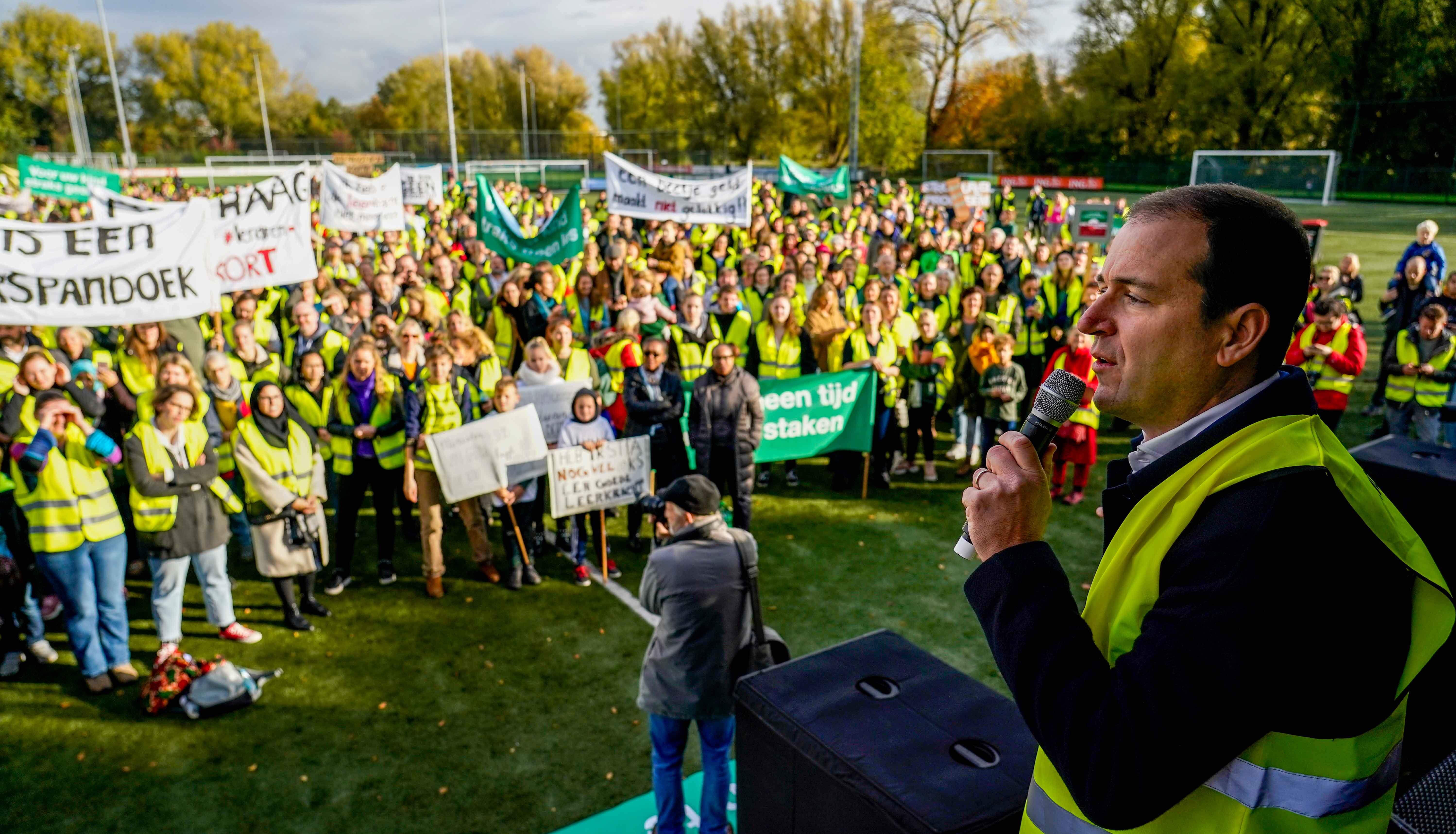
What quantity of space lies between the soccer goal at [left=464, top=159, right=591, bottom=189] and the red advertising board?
21251 mm

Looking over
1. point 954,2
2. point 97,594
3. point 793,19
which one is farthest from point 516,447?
point 793,19

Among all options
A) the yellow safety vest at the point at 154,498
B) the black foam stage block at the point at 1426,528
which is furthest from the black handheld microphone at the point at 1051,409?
the yellow safety vest at the point at 154,498

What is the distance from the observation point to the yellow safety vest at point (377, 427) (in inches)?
285

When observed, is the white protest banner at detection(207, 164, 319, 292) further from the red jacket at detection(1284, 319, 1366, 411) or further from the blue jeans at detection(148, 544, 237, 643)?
the red jacket at detection(1284, 319, 1366, 411)

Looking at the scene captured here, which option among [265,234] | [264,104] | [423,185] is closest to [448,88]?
[423,185]

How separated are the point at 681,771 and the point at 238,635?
3999 mm

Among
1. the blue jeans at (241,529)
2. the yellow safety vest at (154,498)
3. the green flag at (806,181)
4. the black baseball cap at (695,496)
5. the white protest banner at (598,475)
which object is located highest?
the green flag at (806,181)

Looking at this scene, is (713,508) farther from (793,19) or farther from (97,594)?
(793,19)

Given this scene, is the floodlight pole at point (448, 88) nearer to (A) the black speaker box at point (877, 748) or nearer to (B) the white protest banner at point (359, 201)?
(B) the white protest banner at point (359, 201)

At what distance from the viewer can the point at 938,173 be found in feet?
146

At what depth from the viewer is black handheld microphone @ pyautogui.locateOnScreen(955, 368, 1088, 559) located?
1.62 m

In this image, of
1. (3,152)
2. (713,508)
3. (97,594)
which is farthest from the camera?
(3,152)

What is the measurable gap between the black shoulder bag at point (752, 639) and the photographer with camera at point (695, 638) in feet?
0.04

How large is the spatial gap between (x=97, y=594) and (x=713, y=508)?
4.38 m
